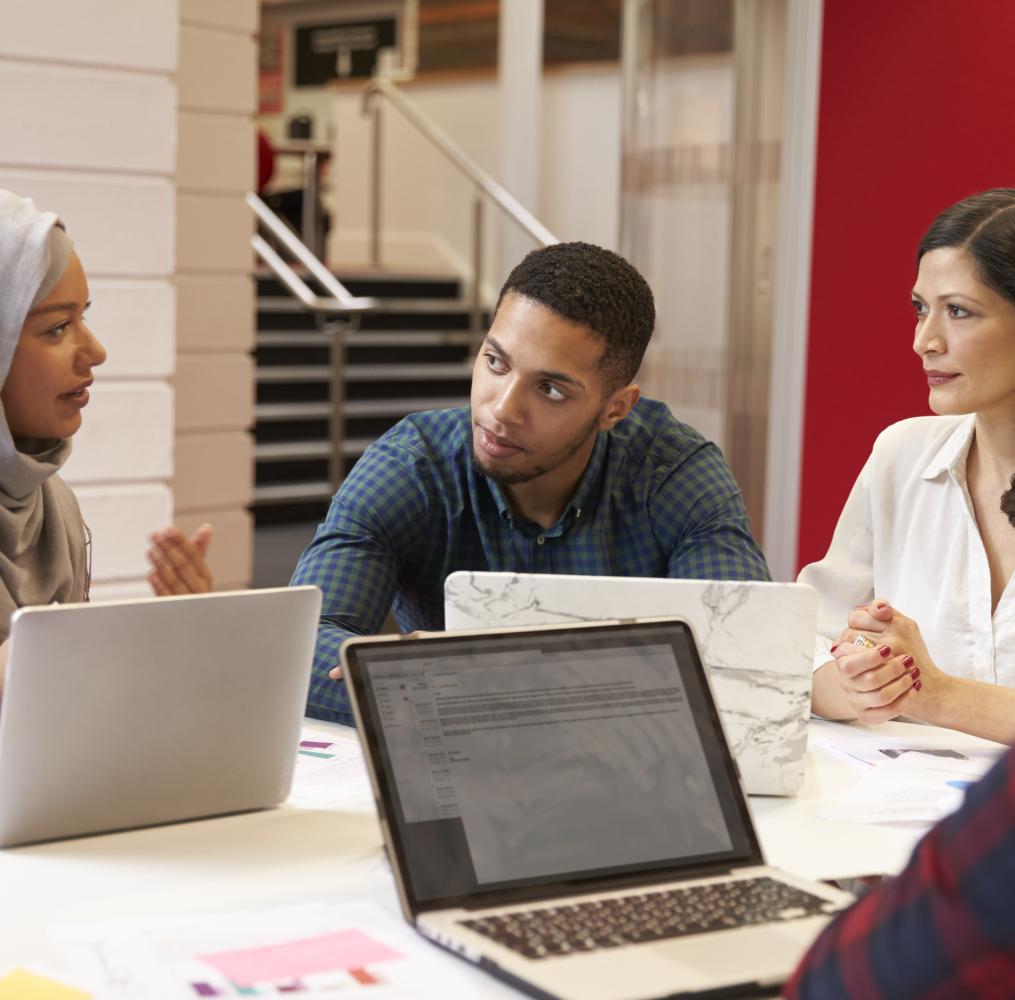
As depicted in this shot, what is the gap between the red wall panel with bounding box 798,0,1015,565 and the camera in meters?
4.28

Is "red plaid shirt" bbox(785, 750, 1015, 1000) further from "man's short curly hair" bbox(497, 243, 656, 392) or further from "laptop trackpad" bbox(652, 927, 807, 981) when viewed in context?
"man's short curly hair" bbox(497, 243, 656, 392)

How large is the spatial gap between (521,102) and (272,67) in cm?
512

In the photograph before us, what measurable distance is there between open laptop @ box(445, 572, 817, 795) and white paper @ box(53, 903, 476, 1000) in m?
0.40

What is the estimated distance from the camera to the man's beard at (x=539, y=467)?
2074mm

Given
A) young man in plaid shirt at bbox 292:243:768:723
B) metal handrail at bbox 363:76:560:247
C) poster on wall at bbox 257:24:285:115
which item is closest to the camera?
young man in plaid shirt at bbox 292:243:768:723

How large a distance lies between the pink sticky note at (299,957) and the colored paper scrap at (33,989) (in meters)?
0.10

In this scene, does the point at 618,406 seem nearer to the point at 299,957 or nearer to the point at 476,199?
the point at 299,957

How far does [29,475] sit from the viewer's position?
1.94m

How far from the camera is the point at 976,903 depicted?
63 cm

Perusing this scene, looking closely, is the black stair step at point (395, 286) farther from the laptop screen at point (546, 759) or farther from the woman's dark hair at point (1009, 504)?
the laptop screen at point (546, 759)

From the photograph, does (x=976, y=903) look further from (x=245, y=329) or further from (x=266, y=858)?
(x=245, y=329)

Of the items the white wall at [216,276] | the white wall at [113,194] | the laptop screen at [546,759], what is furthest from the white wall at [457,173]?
the laptop screen at [546,759]

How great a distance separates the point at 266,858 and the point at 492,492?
875mm

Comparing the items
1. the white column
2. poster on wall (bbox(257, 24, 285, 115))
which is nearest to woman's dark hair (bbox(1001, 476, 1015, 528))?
→ the white column
